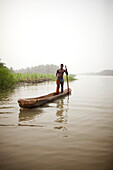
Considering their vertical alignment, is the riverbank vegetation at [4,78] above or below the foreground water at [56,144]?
above

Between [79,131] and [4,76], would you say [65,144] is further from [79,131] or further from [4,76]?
[4,76]

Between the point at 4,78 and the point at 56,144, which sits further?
the point at 4,78

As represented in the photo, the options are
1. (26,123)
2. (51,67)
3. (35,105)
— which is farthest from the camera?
→ (51,67)

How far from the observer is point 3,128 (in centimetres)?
373

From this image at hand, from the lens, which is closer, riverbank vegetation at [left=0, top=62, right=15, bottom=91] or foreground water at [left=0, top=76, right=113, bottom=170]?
foreground water at [left=0, top=76, right=113, bottom=170]

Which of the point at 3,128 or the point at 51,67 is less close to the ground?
the point at 51,67

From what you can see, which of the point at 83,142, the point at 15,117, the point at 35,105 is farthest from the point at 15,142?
the point at 35,105

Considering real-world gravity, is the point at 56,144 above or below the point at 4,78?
below

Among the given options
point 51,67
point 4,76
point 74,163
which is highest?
point 51,67

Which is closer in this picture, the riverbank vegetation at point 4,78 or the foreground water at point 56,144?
the foreground water at point 56,144

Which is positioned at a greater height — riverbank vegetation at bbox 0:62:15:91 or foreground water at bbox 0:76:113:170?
riverbank vegetation at bbox 0:62:15:91

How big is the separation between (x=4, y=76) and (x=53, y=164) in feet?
37.3

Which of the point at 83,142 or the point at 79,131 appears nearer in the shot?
the point at 83,142

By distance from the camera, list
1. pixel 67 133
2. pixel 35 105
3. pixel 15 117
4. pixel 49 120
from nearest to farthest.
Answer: pixel 67 133
pixel 49 120
pixel 15 117
pixel 35 105
